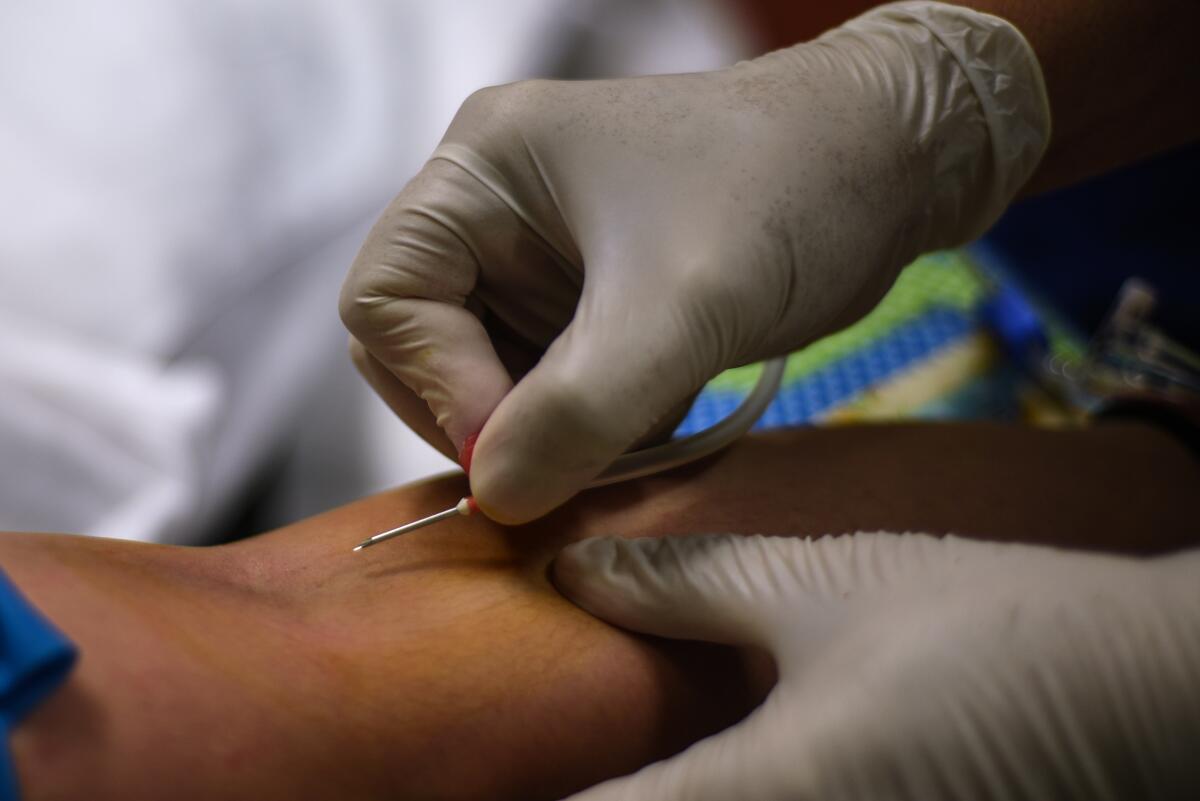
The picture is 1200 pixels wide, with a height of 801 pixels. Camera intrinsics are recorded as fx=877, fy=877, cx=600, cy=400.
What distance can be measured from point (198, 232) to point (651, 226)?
3.56 feet

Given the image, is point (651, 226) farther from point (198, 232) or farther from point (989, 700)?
point (198, 232)

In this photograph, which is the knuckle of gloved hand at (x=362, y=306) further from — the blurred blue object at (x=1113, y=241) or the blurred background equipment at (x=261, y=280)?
the blurred blue object at (x=1113, y=241)

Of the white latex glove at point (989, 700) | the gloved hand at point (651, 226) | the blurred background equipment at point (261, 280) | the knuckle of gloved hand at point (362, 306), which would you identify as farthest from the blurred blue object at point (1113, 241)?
the knuckle of gloved hand at point (362, 306)

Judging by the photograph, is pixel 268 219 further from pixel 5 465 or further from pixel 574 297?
pixel 574 297

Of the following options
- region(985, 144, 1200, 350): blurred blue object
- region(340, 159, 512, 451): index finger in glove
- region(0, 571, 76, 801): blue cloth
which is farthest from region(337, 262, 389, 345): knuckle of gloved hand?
region(985, 144, 1200, 350): blurred blue object

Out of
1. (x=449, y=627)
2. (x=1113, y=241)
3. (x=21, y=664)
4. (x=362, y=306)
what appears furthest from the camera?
(x=1113, y=241)

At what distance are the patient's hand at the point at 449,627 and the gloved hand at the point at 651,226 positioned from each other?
0.11 meters

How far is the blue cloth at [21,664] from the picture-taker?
57 cm

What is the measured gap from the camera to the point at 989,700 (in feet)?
2.27

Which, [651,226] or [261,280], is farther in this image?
[261,280]

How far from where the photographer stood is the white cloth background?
4.75 feet

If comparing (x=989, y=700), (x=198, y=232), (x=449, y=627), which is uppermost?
(x=198, y=232)

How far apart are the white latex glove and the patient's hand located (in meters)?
0.10

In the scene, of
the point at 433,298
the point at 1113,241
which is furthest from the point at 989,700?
the point at 1113,241
